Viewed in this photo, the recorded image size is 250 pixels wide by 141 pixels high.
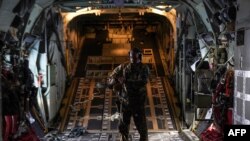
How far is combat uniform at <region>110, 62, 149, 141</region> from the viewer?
725 centimetres

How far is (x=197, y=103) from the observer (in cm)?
740

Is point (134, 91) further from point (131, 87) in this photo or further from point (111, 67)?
point (111, 67)

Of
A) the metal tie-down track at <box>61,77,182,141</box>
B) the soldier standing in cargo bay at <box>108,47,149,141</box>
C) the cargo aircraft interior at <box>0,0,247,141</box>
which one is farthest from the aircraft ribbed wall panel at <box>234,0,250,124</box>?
the metal tie-down track at <box>61,77,182,141</box>

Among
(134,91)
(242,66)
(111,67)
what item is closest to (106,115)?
(111,67)

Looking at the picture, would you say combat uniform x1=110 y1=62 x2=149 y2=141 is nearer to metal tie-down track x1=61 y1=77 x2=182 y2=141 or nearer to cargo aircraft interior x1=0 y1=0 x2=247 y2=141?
cargo aircraft interior x1=0 y1=0 x2=247 y2=141

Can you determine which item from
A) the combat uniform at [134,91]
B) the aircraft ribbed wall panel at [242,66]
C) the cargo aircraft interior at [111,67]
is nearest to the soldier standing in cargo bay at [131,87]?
the combat uniform at [134,91]

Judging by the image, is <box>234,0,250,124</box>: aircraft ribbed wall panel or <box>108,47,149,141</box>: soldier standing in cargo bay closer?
<box>234,0,250,124</box>: aircraft ribbed wall panel

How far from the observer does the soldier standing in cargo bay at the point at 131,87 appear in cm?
724

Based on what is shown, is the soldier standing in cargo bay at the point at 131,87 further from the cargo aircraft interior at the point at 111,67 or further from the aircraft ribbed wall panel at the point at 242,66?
the aircraft ribbed wall panel at the point at 242,66

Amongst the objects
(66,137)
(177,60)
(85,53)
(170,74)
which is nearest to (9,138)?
(66,137)

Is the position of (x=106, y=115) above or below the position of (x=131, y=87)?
below

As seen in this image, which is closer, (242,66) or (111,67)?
(242,66)

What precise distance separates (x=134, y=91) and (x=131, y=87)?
9 centimetres

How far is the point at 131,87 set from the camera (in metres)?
7.34
